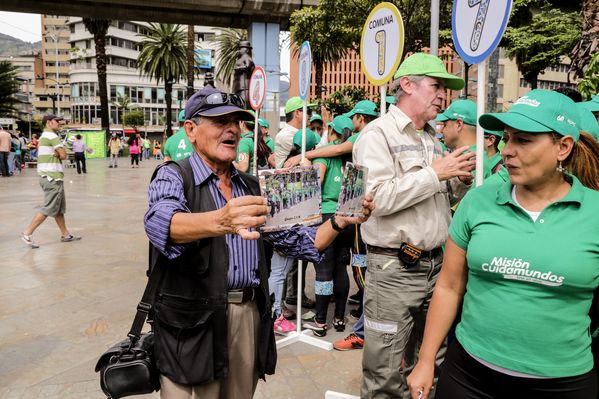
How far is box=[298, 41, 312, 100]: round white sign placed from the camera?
4566 millimetres

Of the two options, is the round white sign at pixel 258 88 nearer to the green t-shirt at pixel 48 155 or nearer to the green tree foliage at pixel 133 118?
the green t-shirt at pixel 48 155

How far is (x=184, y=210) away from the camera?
1.98 meters

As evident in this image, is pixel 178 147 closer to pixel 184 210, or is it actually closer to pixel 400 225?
pixel 400 225

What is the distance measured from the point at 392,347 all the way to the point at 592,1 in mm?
5977

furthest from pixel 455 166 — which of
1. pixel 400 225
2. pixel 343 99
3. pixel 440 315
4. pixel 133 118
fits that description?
pixel 133 118

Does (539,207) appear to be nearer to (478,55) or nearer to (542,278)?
(542,278)

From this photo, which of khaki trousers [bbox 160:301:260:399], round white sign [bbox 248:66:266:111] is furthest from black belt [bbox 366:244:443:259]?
round white sign [bbox 248:66:266:111]

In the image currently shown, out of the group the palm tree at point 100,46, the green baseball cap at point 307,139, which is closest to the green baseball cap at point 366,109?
the green baseball cap at point 307,139

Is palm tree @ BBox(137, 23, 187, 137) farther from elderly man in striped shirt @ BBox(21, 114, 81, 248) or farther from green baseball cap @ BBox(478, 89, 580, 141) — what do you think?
green baseball cap @ BBox(478, 89, 580, 141)

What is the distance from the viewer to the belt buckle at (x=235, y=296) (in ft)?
7.30

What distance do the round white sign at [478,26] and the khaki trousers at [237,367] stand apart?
1.73 meters

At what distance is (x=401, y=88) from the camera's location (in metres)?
2.98

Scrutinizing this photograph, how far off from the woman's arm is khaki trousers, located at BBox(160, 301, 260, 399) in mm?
726

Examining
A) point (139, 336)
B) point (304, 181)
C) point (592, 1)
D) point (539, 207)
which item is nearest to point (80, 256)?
point (139, 336)
